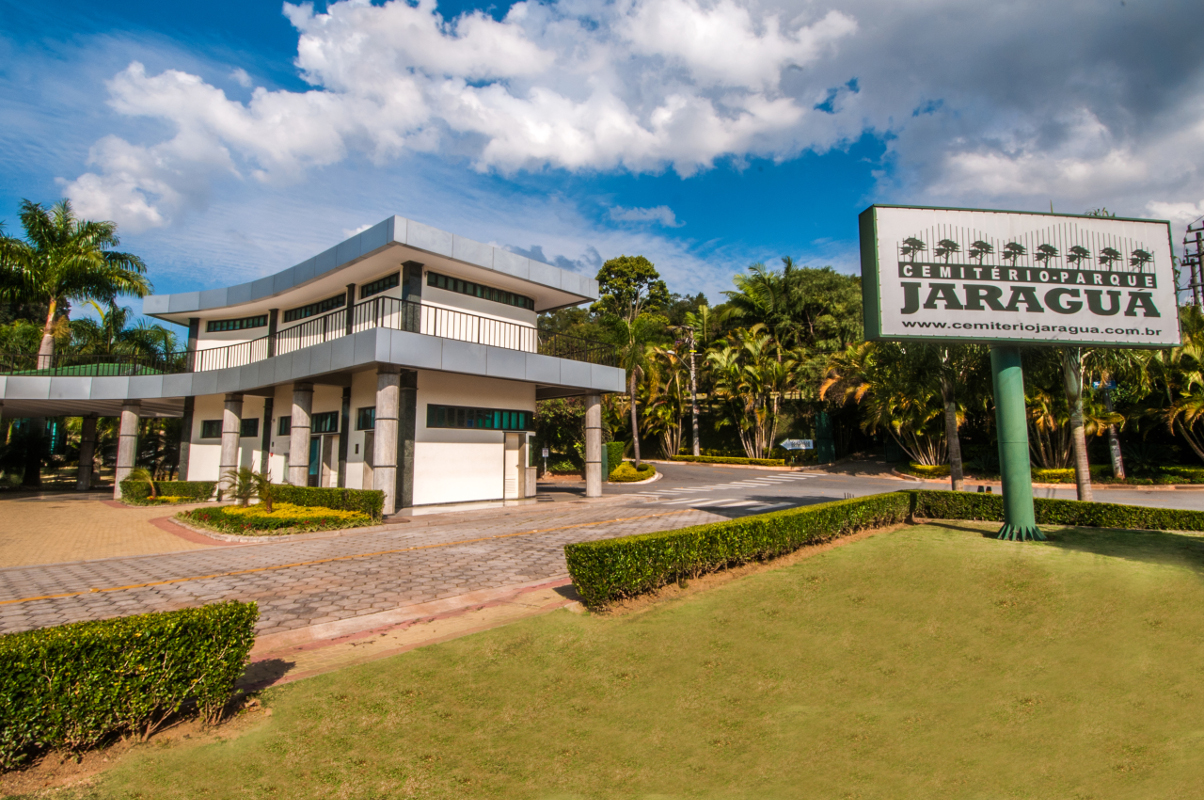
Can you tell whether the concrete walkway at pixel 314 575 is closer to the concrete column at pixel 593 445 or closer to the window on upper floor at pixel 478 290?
the concrete column at pixel 593 445

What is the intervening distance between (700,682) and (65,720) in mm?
4660

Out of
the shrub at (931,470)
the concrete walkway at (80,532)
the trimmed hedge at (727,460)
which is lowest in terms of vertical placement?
the concrete walkway at (80,532)

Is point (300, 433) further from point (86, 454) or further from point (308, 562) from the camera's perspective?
point (86, 454)

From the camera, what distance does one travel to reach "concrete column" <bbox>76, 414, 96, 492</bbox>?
1210 inches

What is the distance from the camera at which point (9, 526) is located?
1673 centimetres

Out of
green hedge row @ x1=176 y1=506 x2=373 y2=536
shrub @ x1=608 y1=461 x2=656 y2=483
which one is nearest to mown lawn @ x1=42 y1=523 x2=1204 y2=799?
green hedge row @ x1=176 y1=506 x2=373 y2=536

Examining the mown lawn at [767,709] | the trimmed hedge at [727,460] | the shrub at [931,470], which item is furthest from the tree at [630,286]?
the mown lawn at [767,709]

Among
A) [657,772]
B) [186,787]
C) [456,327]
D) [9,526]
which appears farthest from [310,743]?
[9,526]

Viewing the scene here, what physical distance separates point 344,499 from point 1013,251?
1727cm

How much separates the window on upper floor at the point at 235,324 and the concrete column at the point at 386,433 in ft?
43.4

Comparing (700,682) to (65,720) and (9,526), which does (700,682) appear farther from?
(9,526)

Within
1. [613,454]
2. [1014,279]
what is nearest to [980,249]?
[1014,279]

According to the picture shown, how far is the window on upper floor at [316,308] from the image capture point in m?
22.7

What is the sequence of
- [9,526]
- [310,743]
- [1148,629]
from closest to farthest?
[310,743] → [1148,629] → [9,526]
